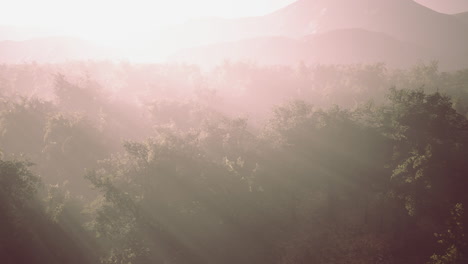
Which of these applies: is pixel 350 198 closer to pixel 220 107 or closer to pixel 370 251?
pixel 370 251

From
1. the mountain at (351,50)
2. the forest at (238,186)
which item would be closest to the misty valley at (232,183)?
the forest at (238,186)

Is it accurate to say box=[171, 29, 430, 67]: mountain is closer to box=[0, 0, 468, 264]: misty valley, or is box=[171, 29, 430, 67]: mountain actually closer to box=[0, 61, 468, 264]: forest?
box=[0, 0, 468, 264]: misty valley

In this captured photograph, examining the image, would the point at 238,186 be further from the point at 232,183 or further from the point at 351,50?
the point at 351,50

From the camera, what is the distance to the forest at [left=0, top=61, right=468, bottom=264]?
22.0 meters

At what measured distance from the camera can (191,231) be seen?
84.2ft

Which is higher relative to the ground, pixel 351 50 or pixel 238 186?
pixel 351 50

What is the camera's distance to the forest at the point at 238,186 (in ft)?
72.2

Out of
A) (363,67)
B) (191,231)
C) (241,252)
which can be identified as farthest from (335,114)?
(363,67)

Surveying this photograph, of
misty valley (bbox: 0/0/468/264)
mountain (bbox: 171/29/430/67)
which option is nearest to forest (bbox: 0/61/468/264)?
misty valley (bbox: 0/0/468/264)

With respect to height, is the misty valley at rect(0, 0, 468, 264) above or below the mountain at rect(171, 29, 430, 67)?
below

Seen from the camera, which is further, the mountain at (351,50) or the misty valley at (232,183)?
the mountain at (351,50)

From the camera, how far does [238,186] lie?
87.9 feet

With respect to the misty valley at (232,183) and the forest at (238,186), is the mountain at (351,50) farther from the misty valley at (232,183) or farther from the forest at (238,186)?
the forest at (238,186)

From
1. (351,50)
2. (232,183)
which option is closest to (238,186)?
(232,183)
